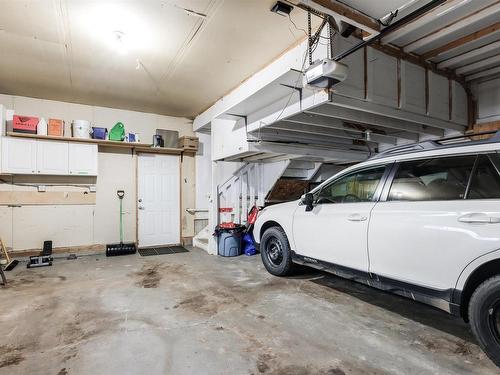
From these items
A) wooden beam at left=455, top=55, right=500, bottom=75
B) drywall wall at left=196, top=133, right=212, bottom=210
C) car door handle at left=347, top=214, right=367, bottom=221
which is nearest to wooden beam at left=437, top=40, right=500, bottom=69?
wooden beam at left=455, top=55, right=500, bottom=75

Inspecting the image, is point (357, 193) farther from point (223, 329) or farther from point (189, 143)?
point (189, 143)

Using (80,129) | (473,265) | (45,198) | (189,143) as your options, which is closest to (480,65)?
(473,265)

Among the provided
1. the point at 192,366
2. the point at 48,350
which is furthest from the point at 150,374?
the point at 48,350

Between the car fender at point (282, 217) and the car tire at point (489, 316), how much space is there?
77.4 inches

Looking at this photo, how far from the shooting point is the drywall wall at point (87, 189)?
5.28m

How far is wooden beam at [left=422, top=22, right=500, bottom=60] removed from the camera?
2.76 m

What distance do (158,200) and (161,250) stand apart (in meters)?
1.16

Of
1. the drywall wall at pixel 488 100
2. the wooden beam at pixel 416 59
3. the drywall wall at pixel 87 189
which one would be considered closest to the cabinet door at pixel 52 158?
the drywall wall at pixel 87 189

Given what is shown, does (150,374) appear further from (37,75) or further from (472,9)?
(37,75)

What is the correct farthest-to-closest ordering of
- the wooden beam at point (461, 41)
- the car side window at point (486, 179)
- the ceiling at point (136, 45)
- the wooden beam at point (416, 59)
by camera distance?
the wooden beam at point (416, 59) → the ceiling at point (136, 45) → the wooden beam at point (461, 41) → the car side window at point (486, 179)

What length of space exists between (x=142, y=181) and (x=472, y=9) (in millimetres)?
6011

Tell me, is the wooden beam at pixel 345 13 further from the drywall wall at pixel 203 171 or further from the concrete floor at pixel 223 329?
the drywall wall at pixel 203 171

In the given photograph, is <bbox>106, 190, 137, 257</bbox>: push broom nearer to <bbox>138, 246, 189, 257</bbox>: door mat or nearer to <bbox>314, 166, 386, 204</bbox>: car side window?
<bbox>138, 246, 189, 257</bbox>: door mat

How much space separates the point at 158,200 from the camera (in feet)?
21.4
